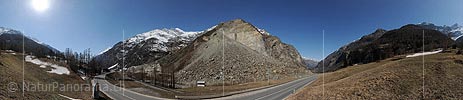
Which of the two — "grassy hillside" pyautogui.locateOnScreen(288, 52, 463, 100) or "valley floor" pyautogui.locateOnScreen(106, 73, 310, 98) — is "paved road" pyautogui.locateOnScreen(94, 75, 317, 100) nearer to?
"valley floor" pyautogui.locateOnScreen(106, 73, 310, 98)

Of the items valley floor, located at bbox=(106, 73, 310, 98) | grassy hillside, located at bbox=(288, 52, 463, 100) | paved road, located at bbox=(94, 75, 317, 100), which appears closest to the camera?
grassy hillside, located at bbox=(288, 52, 463, 100)

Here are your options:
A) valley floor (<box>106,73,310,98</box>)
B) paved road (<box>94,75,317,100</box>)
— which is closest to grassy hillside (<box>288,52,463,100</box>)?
paved road (<box>94,75,317,100</box>)

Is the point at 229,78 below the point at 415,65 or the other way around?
below

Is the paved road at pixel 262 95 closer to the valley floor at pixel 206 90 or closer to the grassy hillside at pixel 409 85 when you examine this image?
the valley floor at pixel 206 90

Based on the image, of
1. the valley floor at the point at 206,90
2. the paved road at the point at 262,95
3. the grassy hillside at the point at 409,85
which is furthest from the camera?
the valley floor at the point at 206,90

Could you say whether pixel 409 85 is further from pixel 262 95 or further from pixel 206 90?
pixel 206 90

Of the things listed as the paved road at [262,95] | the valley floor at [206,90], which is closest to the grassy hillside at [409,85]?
the paved road at [262,95]

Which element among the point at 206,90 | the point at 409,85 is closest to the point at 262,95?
the point at 409,85

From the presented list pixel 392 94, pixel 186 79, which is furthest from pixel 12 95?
pixel 186 79

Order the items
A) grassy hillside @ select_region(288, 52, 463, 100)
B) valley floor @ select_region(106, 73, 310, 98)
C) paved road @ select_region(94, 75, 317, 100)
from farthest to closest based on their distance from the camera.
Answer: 1. valley floor @ select_region(106, 73, 310, 98)
2. paved road @ select_region(94, 75, 317, 100)
3. grassy hillside @ select_region(288, 52, 463, 100)

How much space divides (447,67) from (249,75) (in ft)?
221

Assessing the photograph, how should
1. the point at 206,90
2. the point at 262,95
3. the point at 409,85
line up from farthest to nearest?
1. the point at 206,90
2. the point at 262,95
3. the point at 409,85

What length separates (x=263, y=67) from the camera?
98.1m

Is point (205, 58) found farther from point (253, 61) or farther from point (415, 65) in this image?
point (415, 65)
